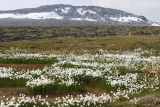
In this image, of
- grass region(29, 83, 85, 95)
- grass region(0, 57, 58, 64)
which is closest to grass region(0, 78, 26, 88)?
grass region(29, 83, 85, 95)

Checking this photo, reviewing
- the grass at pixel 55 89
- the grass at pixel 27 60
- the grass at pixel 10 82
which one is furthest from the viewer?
the grass at pixel 27 60

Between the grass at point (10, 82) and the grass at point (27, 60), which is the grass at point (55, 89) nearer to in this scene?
the grass at point (10, 82)

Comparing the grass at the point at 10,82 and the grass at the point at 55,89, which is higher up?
the grass at the point at 55,89

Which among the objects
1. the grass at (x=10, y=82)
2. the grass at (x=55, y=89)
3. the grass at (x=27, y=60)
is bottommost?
the grass at (x=27, y=60)

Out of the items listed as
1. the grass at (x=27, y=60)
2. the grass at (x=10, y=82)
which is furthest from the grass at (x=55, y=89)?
the grass at (x=27, y=60)

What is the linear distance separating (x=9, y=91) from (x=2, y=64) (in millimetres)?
11122

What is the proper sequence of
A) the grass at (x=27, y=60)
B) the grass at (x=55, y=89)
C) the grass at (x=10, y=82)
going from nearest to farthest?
the grass at (x=55, y=89)
the grass at (x=10, y=82)
the grass at (x=27, y=60)

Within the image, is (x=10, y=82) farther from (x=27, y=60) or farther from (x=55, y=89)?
(x=27, y=60)

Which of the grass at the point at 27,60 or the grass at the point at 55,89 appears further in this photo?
the grass at the point at 27,60

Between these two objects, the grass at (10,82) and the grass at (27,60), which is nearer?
the grass at (10,82)

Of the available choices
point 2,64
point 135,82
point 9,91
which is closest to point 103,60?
point 2,64

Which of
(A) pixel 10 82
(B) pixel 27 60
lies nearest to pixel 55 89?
(A) pixel 10 82

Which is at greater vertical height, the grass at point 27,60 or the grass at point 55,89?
the grass at point 55,89

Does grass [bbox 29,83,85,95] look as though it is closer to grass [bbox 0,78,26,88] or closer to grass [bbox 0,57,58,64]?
grass [bbox 0,78,26,88]
